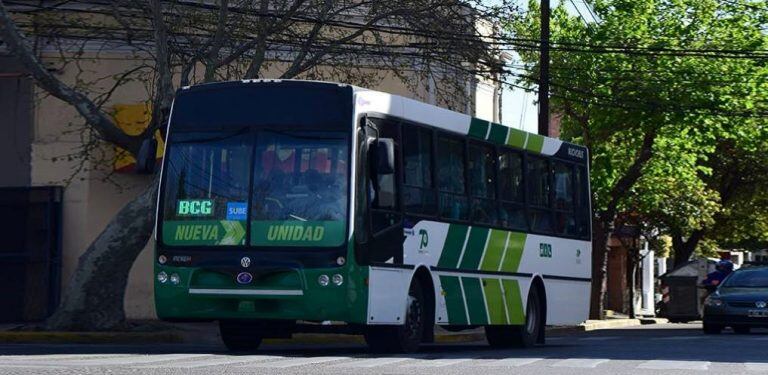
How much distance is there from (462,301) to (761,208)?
139 feet

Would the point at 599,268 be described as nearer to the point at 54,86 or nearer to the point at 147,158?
the point at 54,86

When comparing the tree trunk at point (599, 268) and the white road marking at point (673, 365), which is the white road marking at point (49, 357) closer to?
the white road marking at point (673, 365)

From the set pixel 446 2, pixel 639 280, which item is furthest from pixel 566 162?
pixel 639 280

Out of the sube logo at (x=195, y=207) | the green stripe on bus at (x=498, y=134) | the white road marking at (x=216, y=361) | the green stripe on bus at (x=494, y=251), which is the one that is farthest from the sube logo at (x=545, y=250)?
the sube logo at (x=195, y=207)

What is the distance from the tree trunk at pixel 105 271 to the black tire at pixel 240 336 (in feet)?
14.9

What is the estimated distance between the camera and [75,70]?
97.3ft

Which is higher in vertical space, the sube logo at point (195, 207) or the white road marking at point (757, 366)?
the sube logo at point (195, 207)

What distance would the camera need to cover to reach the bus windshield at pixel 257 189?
54.4ft

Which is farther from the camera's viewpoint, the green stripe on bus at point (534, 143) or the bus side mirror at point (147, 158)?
the green stripe on bus at point (534, 143)

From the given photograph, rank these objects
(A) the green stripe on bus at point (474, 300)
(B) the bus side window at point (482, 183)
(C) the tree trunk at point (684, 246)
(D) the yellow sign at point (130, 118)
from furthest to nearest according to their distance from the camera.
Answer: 1. (C) the tree trunk at point (684, 246)
2. (D) the yellow sign at point (130, 118)
3. (B) the bus side window at point (482, 183)
4. (A) the green stripe on bus at point (474, 300)

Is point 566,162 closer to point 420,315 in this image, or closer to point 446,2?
point 446,2

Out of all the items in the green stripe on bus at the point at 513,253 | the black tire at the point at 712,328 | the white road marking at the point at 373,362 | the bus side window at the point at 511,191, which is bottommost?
the white road marking at the point at 373,362

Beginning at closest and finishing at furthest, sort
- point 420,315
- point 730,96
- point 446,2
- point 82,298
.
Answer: point 420,315, point 82,298, point 446,2, point 730,96

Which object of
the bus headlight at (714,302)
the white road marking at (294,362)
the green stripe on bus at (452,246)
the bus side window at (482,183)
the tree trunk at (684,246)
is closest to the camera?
the white road marking at (294,362)
